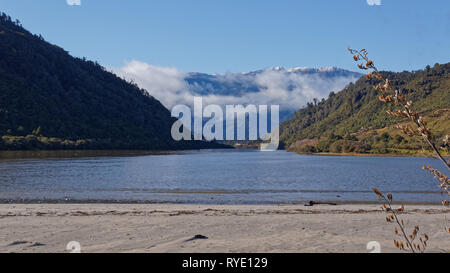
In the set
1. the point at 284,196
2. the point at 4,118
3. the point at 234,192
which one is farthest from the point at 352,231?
the point at 4,118

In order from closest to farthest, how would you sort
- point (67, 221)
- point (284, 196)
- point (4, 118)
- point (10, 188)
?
point (67, 221) < point (284, 196) < point (10, 188) < point (4, 118)

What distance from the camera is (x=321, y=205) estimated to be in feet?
104

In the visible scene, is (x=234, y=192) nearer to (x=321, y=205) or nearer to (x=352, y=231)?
(x=321, y=205)

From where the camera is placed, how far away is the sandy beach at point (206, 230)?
1571cm

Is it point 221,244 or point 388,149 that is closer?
point 221,244

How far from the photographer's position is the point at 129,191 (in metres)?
44.2

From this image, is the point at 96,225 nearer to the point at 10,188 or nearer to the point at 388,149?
the point at 10,188

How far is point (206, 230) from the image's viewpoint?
19406 millimetres

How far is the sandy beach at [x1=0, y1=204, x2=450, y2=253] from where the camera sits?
15.7 metres

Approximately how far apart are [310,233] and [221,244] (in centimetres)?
453

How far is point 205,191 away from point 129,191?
7.89m
